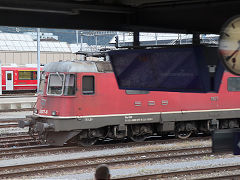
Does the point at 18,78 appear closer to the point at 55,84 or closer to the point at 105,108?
the point at 55,84

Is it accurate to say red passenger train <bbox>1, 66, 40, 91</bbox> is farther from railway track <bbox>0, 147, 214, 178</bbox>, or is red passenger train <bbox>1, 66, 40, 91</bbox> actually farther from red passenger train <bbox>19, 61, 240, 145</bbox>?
railway track <bbox>0, 147, 214, 178</bbox>

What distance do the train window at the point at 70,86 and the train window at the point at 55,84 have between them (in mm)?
222

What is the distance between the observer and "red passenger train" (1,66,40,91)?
39.7 m

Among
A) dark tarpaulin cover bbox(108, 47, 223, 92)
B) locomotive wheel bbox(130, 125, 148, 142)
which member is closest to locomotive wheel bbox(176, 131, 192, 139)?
locomotive wheel bbox(130, 125, 148, 142)

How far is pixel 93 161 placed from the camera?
44.6 ft

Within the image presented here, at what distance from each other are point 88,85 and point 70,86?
59 cm

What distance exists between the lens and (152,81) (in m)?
7.18

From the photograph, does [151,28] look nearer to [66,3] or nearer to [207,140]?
[66,3]

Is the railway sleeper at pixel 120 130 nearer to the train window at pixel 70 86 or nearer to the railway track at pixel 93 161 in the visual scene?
the train window at pixel 70 86

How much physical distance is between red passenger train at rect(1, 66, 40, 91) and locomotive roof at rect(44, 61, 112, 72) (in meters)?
25.3

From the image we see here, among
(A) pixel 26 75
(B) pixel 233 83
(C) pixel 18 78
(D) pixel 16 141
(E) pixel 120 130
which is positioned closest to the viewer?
(E) pixel 120 130

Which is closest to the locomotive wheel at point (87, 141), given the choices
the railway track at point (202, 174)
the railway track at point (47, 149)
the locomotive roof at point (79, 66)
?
the railway track at point (47, 149)

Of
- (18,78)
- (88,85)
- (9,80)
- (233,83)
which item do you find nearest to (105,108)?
(88,85)

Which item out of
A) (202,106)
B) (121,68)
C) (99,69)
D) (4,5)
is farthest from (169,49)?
(202,106)
